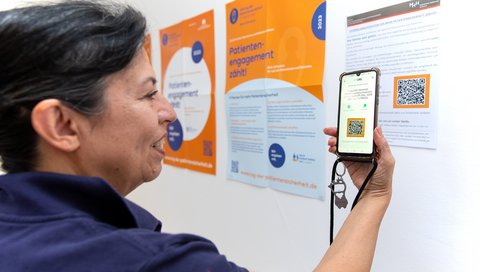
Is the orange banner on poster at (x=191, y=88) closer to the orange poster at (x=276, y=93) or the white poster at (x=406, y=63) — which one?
the orange poster at (x=276, y=93)

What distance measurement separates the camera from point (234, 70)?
1.34m

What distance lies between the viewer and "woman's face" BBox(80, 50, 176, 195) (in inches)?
23.1

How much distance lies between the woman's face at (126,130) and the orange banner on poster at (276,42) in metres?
0.52

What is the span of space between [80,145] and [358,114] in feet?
1.66

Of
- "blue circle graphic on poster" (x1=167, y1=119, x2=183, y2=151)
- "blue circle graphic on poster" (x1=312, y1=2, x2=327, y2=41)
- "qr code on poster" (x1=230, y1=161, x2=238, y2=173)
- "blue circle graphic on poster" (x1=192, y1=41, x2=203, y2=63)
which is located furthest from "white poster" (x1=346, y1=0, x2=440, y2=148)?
"blue circle graphic on poster" (x1=167, y1=119, x2=183, y2=151)

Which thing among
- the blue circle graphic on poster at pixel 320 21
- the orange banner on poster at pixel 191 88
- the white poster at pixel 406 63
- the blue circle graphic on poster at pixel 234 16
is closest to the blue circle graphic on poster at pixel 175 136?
the orange banner on poster at pixel 191 88

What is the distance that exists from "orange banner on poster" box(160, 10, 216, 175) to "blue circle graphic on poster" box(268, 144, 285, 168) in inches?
13.1

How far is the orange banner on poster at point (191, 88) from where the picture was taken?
1.48 m

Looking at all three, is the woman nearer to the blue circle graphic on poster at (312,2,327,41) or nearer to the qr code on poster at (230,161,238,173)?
the blue circle graphic on poster at (312,2,327,41)

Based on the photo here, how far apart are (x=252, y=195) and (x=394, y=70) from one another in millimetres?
649

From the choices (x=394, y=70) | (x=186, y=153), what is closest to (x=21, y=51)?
(x=394, y=70)

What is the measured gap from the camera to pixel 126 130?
0.61 meters

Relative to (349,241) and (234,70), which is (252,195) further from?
(349,241)

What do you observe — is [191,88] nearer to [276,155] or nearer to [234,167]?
[234,167]
